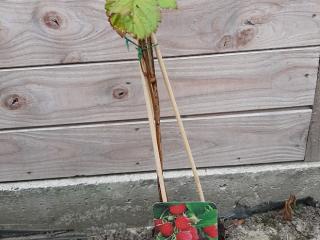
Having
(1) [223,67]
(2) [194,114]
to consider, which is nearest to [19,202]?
(2) [194,114]

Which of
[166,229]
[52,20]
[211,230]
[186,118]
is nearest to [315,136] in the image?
[186,118]

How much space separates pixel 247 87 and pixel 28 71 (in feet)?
3.17

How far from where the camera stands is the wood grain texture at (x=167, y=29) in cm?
180

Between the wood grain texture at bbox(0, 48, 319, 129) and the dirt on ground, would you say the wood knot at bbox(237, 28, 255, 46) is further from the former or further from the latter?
the dirt on ground

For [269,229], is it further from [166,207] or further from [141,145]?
[166,207]

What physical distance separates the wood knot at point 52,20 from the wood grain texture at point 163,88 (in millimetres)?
189

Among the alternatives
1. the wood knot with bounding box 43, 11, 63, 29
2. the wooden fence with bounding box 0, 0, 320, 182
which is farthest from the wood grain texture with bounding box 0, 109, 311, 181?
the wood knot with bounding box 43, 11, 63, 29

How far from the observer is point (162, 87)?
1965 millimetres

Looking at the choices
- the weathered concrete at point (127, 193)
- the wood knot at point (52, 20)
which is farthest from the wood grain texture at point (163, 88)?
the weathered concrete at point (127, 193)

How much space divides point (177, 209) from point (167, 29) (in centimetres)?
76

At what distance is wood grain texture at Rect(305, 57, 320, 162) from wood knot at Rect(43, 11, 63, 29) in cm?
117

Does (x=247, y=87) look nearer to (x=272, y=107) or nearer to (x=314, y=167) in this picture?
(x=272, y=107)

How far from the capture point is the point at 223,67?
193 cm

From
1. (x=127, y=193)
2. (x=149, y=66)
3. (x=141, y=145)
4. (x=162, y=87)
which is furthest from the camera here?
(x=127, y=193)
